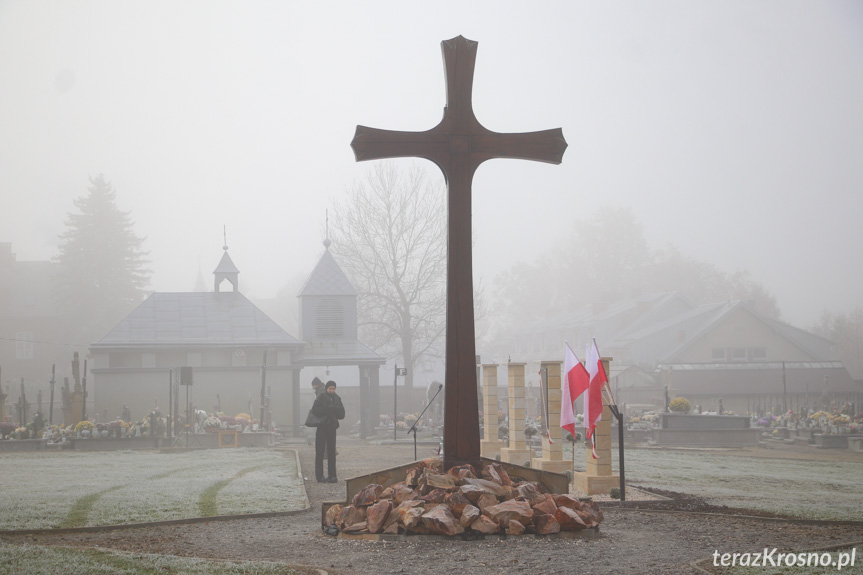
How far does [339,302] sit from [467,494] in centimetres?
3384

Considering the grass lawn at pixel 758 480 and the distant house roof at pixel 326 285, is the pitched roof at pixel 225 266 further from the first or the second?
the grass lawn at pixel 758 480

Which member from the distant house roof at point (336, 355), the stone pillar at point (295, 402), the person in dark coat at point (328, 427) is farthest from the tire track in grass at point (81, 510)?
the distant house roof at point (336, 355)

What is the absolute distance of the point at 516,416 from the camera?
58.5 feet

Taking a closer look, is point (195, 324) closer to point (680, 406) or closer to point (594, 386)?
point (680, 406)

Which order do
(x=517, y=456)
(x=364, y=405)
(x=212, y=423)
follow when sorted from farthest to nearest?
(x=364, y=405) < (x=212, y=423) < (x=517, y=456)

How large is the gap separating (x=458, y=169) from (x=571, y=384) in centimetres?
438

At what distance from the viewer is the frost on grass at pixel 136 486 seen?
11.4 metres

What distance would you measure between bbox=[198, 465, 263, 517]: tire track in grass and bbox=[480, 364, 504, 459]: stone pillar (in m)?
5.58

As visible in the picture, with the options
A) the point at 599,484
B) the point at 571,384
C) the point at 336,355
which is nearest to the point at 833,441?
the point at 599,484

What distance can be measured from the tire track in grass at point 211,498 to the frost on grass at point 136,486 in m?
0.06

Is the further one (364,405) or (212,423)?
(364,405)

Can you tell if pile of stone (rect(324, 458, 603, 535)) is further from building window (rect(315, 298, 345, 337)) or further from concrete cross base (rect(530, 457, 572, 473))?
building window (rect(315, 298, 345, 337))

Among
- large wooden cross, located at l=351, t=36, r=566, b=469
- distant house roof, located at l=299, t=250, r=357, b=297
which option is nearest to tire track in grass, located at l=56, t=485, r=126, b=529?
large wooden cross, located at l=351, t=36, r=566, b=469

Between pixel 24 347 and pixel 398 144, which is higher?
pixel 398 144
